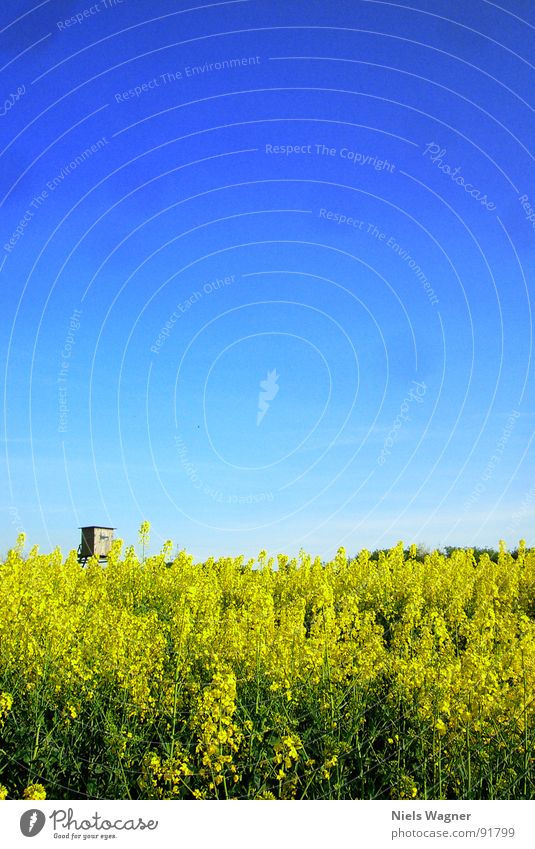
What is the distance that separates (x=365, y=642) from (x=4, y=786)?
124 inches

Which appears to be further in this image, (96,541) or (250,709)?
(96,541)

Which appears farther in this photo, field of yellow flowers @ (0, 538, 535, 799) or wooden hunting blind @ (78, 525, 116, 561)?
wooden hunting blind @ (78, 525, 116, 561)

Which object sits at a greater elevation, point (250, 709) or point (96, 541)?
point (96, 541)

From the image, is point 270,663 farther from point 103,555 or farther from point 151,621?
point 103,555

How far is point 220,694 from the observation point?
4.49m

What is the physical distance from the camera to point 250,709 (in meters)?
5.29

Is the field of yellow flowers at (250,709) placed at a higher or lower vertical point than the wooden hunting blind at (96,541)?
lower

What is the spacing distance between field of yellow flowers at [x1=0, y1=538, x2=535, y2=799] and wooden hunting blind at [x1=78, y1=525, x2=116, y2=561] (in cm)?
302

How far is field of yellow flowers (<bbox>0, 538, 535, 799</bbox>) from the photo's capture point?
462 centimetres

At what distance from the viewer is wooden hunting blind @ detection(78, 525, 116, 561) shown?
10.3 m

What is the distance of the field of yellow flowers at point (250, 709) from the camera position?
4.62 m

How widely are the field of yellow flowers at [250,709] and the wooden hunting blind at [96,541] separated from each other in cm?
302

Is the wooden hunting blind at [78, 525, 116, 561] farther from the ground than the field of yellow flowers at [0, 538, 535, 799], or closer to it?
farther from the ground

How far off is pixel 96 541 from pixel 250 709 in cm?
554
